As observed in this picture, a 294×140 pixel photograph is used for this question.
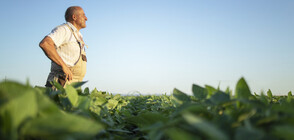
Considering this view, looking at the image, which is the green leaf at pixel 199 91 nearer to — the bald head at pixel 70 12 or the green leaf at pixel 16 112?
the green leaf at pixel 16 112

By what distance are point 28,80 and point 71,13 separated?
13.3 ft

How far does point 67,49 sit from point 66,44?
10cm

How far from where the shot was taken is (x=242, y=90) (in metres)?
1.00

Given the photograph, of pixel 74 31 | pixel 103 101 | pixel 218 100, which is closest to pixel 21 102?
pixel 218 100

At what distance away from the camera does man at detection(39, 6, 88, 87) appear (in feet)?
11.2

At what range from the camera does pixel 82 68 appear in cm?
449

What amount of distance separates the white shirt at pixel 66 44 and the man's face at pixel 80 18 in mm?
201

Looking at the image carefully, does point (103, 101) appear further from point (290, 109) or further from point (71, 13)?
point (71, 13)

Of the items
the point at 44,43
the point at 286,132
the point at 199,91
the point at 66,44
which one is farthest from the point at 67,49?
the point at 286,132

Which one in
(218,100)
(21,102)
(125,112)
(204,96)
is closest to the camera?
(21,102)

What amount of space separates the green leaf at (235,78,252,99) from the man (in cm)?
299

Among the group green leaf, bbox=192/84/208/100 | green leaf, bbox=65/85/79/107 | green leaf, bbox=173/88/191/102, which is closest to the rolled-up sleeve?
green leaf, bbox=65/85/79/107

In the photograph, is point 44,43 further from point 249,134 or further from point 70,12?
point 249,134

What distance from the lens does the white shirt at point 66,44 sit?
371 centimetres
